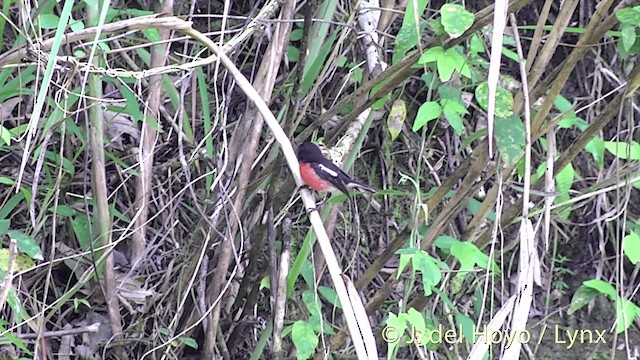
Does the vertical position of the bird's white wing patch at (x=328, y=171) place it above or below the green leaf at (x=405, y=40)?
below

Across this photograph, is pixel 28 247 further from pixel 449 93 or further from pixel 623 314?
pixel 623 314

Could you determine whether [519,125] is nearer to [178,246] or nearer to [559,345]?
[178,246]

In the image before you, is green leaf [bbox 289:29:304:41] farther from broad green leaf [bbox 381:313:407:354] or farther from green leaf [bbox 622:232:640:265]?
green leaf [bbox 622:232:640:265]

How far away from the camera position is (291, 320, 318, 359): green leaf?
7.57 ft

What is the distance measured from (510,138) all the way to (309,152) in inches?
28.4

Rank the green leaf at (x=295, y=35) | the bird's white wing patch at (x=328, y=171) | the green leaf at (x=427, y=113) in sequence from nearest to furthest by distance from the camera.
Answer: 1. the green leaf at (x=427, y=113)
2. the bird's white wing patch at (x=328, y=171)
3. the green leaf at (x=295, y=35)

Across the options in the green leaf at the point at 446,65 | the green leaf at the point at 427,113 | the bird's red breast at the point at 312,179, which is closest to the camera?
the green leaf at the point at 446,65

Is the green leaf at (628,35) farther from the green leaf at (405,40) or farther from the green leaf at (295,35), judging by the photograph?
the green leaf at (295,35)

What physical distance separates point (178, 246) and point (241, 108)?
54 centimetres

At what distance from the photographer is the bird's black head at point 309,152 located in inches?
101

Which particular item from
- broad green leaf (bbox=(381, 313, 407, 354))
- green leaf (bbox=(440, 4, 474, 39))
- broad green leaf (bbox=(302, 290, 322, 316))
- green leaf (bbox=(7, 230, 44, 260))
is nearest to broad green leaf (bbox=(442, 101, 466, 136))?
green leaf (bbox=(440, 4, 474, 39))

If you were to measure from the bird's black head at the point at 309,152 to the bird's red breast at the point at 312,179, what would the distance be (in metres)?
0.07

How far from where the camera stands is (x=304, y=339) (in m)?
2.33

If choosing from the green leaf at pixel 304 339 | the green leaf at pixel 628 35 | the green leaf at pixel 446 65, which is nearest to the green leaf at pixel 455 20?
the green leaf at pixel 446 65
